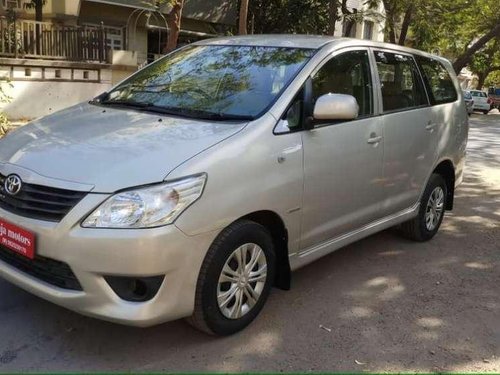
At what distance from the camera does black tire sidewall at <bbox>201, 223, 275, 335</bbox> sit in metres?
3.15

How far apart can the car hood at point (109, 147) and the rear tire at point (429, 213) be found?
8.48 feet

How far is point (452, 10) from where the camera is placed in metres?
16.7

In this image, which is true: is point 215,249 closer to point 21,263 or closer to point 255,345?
point 255,345

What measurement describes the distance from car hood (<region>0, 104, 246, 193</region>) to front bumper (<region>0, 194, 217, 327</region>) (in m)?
0.19

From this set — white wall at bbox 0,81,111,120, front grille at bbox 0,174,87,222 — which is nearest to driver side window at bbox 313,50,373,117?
front grille at bbox 0,174,87,222

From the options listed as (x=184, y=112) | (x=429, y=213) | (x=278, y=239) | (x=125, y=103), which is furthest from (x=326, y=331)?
(x=429, y=213)

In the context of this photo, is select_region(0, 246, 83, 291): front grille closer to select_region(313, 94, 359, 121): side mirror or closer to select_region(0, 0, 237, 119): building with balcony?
select_region(313, 94, 359, 121): side mirror

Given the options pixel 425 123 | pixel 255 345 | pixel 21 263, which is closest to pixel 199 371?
pixel 255 345

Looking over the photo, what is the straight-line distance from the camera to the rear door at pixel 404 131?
4.62m

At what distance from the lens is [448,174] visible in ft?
18.8

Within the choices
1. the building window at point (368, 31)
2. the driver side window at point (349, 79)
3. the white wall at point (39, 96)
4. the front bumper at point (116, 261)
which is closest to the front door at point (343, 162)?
the driver side window at point (349, 79)

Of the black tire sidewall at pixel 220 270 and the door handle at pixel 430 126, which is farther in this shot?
the door handle at pixel 430 126

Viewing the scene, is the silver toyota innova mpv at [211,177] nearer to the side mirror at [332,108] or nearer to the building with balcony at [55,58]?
the side mirror at [332,108]

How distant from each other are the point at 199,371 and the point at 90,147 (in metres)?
1.37
